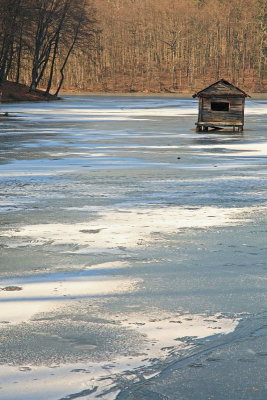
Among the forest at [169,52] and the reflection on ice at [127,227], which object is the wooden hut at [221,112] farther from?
the forest at [169,52]

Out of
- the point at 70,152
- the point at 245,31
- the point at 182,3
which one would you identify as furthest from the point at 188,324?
the point at 182,3

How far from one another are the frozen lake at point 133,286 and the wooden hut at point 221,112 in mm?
17099

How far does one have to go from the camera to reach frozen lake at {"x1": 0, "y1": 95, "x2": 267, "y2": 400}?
5203 mm

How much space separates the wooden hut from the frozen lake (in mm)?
17099

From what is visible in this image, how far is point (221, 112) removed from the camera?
35.3 metres

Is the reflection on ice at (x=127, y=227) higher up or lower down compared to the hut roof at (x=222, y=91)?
lower down

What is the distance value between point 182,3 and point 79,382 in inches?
7413

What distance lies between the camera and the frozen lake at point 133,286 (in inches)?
205

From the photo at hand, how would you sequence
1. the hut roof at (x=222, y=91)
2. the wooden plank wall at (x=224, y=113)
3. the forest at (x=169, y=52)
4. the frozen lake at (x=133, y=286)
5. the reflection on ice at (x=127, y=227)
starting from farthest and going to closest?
the forest at (x=169, y=52) < the hut roof at (x=222, y=91) < the wooden plank wall at (x=224, y=113) < the reflection on ice at (x=127, y=227) < the frozen lake at (x=133, y=286)

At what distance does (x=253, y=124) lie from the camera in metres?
39.6

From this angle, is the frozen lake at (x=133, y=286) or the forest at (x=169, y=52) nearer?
the frozen lake at (x=133, y=286)

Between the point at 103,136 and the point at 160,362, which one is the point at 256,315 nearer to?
the point at 160,362

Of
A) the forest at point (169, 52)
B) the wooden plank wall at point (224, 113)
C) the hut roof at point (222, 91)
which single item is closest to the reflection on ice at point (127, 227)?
the wooden plank wall at point (224, 113)

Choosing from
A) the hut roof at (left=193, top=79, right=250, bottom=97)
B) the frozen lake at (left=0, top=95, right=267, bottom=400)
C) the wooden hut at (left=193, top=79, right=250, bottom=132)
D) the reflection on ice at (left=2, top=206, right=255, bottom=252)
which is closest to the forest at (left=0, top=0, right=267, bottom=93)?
the hut roof at (left=193, top=79, right=250, bottom=97)
